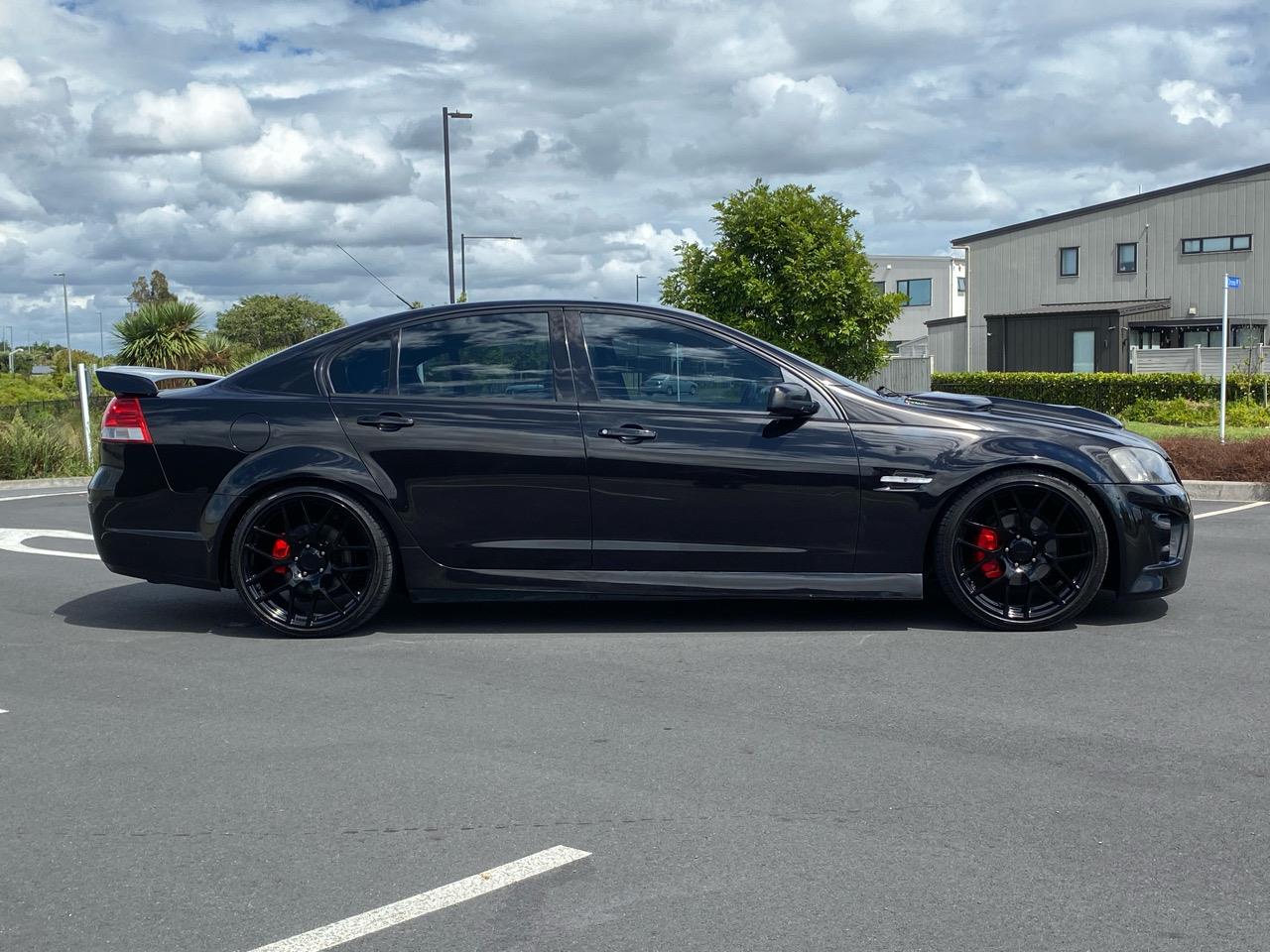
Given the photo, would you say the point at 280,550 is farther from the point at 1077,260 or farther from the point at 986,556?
the point at 1077,260

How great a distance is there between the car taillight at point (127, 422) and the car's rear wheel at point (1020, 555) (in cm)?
387

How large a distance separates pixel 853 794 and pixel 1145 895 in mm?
975

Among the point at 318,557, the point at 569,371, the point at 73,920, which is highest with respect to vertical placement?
the point at 569,371

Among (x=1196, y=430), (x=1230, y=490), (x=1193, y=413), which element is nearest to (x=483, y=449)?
(x=1230, y=490)

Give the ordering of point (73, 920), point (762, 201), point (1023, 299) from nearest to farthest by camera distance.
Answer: point (73, 920) → point (762, 201) → point (1023, 299)

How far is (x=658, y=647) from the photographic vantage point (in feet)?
20.4

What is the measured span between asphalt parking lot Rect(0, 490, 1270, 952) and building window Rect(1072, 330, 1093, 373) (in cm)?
4142

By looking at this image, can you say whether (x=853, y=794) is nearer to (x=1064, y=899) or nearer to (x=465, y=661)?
(x=1064, y=899)

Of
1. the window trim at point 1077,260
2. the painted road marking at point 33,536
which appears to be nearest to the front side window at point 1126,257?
the window trim at point 1077,260

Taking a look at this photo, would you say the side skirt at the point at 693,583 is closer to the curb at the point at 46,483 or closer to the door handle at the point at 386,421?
the door handle at the point at 386,421

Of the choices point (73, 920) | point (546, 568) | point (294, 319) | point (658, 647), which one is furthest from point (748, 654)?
Answer: point (294, 319)

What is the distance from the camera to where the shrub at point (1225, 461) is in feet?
42.6

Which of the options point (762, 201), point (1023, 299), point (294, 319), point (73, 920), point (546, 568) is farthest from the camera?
point (294, 319)

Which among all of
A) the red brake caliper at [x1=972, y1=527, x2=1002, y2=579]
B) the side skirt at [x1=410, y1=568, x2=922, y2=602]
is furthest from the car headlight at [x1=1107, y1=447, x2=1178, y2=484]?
the side skirt at [x1=410, y1=568, x2=922, y2=602]
